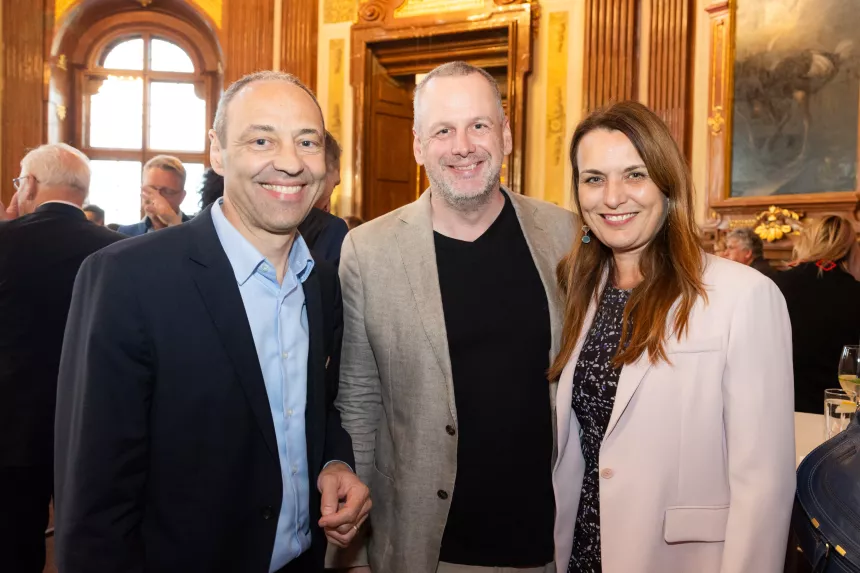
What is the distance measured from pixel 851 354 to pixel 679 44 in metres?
5.44

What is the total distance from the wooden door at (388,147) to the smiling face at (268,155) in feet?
22.6

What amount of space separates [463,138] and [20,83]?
29.1 ft

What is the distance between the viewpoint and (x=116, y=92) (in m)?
9.86

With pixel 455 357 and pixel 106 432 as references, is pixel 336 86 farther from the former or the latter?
pixel 106 432

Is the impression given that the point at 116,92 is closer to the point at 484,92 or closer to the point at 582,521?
the point at 484,92

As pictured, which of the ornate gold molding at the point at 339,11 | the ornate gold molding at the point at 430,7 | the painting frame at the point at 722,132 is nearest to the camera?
the painting frame at the point at 722,132

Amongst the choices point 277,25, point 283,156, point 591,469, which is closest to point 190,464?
point 283,156

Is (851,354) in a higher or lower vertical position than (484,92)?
lower

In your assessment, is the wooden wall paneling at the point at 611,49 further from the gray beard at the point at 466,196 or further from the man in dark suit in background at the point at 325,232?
the gray beard at the point at 466,196

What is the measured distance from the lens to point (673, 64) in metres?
7.12

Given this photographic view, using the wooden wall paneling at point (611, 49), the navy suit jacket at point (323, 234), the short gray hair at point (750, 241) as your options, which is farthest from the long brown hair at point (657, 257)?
the wooden wall paneling at point (611, 49)

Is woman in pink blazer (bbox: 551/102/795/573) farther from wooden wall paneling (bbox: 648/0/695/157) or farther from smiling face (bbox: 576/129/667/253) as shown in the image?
wooden wall paneling (bbox: 648/0/695/157)

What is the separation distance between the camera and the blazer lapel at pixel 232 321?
1.48 m

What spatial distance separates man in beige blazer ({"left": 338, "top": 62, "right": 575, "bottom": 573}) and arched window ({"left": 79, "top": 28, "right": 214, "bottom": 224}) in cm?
847
